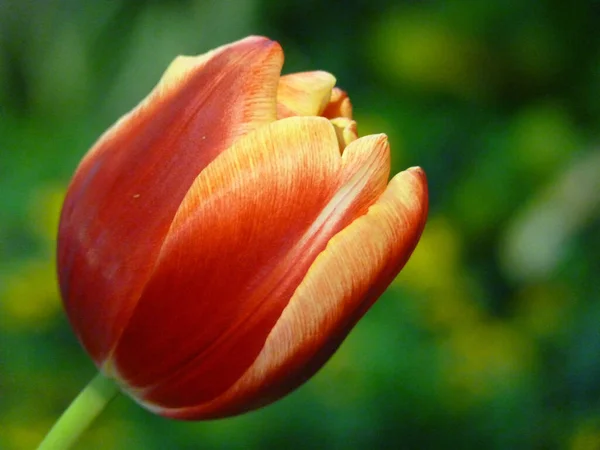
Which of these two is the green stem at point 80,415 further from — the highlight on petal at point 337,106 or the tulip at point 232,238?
the highlight on petal at point 337,106

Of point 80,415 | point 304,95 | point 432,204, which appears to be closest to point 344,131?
point 304,95

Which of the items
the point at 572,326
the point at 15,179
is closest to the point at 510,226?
the point at 572,326

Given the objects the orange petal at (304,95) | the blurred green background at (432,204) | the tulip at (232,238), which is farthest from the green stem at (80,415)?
the blurred green background at (432,204)

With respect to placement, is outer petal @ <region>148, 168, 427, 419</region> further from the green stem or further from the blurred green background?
the blurred green background

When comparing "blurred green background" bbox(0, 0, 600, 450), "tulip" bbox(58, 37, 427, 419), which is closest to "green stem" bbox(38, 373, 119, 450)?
"tulip" bbox(58, 37, 427, 419)

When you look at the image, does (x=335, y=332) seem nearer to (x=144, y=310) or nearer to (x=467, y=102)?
(x=144, y=310)

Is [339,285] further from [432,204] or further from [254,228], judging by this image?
[432,204]

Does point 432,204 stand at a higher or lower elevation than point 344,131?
lower
